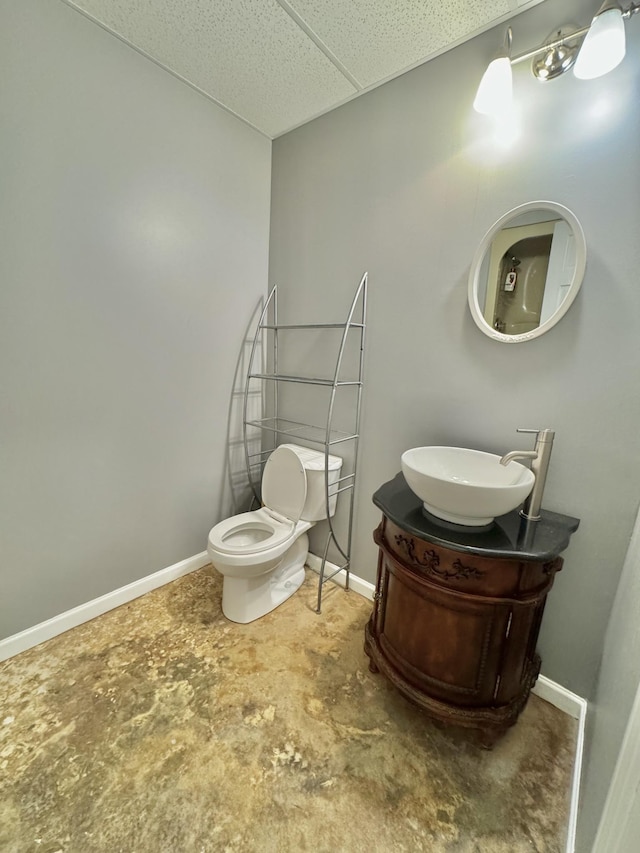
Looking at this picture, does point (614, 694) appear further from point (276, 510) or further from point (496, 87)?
point (496, 87)

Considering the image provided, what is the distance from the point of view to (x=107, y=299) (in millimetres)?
1587

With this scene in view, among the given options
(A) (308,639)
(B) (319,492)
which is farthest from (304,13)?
(A) (308,639)

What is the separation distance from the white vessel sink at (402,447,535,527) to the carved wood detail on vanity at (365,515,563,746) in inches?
5.0

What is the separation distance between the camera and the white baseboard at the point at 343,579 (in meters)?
1.98

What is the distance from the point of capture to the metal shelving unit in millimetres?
1835

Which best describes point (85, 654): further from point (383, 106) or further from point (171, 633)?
point (383, 106)

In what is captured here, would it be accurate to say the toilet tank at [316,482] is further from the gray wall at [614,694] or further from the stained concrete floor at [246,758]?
the gray wall at [614,694]

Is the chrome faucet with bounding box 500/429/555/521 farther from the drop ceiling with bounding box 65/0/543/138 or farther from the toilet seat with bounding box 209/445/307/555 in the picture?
the drop ceiling with bounding box 65/0/543/138

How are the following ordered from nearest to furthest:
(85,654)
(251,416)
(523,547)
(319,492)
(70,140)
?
(523,547)
(70,140)
(85,654)
(319,492)
(251,416)

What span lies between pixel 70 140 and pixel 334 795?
8.29 ft

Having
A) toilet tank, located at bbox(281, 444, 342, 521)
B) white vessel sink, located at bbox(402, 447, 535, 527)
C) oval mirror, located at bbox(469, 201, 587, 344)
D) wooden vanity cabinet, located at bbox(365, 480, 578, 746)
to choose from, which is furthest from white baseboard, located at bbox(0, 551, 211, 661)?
oval mirror, located at bbox(469, 201, 587, 344)

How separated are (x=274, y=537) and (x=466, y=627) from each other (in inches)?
37.1

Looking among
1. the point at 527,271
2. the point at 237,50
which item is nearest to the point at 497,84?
the point at 527,271

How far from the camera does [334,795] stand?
1093 millimetres
